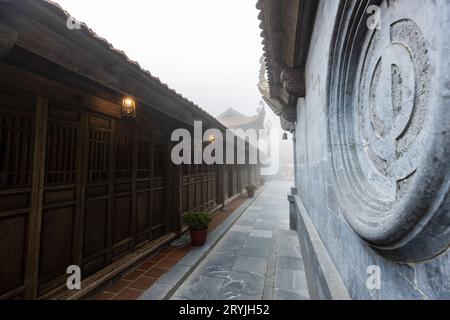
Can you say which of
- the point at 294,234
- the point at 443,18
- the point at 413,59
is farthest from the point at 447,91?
the point at 294,234

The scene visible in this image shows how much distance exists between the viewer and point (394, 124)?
3.76 feet

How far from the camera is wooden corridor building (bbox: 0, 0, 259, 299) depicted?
2.26 m

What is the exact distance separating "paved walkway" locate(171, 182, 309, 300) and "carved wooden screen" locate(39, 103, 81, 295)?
5.90ft

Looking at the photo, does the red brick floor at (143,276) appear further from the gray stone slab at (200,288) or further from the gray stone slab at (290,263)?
the gray stone slab at (290,263)

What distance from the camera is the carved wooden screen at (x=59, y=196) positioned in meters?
2.89

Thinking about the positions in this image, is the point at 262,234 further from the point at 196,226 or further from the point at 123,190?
the point at 123,190

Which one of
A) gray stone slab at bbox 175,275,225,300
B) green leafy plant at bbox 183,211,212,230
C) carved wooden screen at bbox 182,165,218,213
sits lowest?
gray stone slab at bbox 175,275,225,300

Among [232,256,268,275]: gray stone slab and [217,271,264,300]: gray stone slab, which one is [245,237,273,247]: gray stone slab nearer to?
[232,256,268,275]: gray stone slab

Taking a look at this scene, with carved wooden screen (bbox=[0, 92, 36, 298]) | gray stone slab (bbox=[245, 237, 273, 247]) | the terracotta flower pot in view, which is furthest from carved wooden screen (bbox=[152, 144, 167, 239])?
carved wooden screen (bbox=[0, 92, 36, 298])

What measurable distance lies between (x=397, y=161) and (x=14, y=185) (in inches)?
143

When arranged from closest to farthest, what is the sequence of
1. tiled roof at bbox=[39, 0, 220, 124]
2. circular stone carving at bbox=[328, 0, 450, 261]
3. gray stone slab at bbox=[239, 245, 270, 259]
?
circular stone carving at bbox=[328, 0, 450, 261], tiled roof at bbox=[39, 0, 220, 124], gray stone slab at bbox=[239, 245, 270, 259]

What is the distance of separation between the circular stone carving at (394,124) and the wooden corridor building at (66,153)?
8.16 feet

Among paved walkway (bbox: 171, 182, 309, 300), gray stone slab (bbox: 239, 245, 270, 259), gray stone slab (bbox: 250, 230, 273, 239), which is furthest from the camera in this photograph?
gray stone slab (bbox: 250, 230, 273, 239)

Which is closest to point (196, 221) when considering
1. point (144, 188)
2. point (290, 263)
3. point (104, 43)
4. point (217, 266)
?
point (217, 266)
